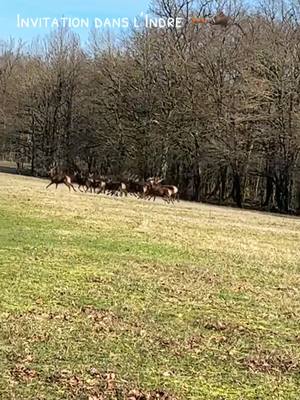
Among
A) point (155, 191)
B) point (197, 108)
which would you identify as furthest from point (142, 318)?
point (197, 108)

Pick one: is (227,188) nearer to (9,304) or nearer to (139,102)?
(139,102)

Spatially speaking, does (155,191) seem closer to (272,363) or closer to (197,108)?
(197,108)

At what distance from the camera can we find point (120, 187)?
28.2 meters

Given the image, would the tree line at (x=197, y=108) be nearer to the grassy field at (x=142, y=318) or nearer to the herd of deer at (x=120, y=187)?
the herd of deer at (x=120, y=187)

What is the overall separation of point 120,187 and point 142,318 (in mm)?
22016

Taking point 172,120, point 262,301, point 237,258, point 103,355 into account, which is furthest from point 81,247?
point 172,120

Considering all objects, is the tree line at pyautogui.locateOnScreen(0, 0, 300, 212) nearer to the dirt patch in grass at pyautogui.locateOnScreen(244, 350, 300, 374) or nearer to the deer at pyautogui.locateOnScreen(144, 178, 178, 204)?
the deer at pyautogui.locateOnScreen(144, 178, 178, 204)

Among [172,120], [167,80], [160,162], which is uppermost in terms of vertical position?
[167,80]

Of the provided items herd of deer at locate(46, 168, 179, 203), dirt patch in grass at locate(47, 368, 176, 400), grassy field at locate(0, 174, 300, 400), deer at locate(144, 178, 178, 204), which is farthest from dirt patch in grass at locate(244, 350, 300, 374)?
deer at locate(144, 178, 178, 204)

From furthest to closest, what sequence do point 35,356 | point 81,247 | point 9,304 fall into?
point 81,247
point 9,304
point 35,356

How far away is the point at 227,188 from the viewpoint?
4041cm

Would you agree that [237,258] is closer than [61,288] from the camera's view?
No

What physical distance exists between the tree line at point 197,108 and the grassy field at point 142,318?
22.0 metres

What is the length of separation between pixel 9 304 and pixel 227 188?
34667mm
